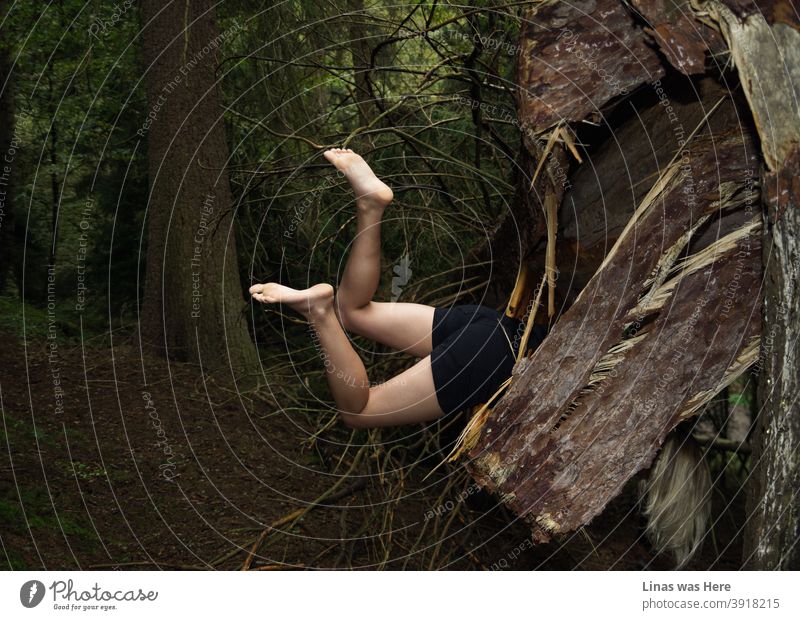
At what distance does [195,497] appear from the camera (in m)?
3.37

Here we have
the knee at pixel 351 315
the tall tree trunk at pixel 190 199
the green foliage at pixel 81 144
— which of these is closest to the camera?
the knee at pixel 351 315

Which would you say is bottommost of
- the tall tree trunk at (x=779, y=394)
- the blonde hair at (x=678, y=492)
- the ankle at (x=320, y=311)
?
the blonde hair at (x=678, y=492)

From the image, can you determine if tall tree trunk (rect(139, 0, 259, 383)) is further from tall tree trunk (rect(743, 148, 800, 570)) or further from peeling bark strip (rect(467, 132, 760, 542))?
tall tree trunk (rect(743, 148, 800, 570))

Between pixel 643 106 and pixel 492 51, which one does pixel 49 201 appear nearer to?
pixel 492 51

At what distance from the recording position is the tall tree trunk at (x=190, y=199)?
423cm

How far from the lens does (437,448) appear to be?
3.60m

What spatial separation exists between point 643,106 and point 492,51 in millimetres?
1496

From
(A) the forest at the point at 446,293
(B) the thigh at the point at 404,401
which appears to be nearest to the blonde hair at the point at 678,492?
(A) the forest at the point at 446,293

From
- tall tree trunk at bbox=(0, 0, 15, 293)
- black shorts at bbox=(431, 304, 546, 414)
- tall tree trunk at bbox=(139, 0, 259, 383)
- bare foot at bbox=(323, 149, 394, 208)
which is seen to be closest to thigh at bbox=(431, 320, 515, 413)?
black shorts at bbox=(431, 304, 546, 414)

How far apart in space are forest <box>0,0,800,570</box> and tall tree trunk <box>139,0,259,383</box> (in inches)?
0.6

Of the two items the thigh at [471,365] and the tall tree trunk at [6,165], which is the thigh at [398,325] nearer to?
the thigh at [471,365]

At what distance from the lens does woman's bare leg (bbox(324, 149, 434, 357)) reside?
2463 mm

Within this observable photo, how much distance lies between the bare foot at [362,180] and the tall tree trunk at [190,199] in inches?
72.9
